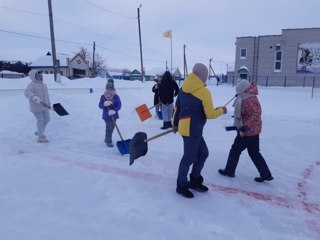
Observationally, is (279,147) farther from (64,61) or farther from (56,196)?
(64,61)

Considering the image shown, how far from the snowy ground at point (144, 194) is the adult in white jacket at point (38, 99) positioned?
14.4 inches

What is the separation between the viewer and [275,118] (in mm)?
8969

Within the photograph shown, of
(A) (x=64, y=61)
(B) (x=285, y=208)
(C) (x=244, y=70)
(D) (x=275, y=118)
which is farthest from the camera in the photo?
(A) (x=64, y=61)

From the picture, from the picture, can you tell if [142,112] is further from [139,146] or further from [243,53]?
[243,53]

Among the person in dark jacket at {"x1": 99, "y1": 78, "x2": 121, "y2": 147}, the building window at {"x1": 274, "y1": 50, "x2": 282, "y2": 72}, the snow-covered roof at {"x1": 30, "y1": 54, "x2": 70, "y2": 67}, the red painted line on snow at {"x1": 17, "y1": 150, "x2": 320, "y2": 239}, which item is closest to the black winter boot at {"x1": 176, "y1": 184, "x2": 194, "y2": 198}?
the red painted line on snow at {"x1": 17, "y1": 150, "x2": 320, "y2": 239}

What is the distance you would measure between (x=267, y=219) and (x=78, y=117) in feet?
19.1

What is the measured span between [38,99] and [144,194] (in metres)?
3.26

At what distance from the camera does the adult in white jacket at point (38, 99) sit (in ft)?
18.2

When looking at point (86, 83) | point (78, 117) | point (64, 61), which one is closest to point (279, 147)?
point (78, 117)

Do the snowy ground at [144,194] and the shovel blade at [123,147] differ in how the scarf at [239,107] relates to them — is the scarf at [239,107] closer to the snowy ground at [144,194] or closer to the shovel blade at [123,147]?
the snowy ground at [144,194]

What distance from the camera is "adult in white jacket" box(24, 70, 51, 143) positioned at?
556 cm

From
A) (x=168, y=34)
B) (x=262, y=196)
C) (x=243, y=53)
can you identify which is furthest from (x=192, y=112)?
(x=243, y=53)

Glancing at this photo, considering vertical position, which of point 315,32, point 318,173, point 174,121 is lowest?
point 318,173

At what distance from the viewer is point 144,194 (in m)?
3.39
